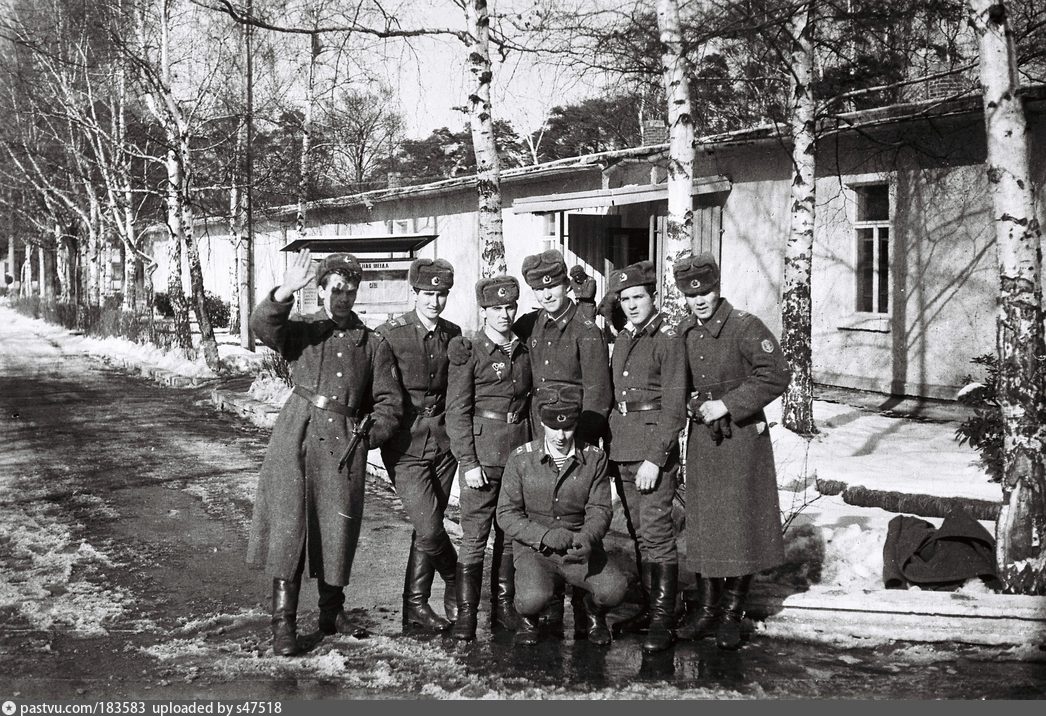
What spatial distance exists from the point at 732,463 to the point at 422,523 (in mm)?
1749

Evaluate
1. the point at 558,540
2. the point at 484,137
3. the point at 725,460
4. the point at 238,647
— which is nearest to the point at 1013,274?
the point at 725,460

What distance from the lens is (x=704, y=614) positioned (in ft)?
19.4

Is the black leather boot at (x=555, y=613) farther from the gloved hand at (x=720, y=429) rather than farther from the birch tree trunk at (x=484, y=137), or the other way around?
the birch tree trunk at (x=484, y=137)

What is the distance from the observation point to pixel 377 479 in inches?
430

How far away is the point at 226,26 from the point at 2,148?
21156 millimetres

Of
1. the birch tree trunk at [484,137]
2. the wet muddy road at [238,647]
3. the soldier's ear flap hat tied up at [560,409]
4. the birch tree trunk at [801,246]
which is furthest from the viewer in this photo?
the birch tree trunk at [484,137]

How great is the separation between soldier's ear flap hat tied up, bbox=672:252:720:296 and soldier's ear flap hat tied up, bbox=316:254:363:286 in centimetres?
174

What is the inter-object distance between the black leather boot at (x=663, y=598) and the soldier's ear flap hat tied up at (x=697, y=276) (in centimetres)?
151

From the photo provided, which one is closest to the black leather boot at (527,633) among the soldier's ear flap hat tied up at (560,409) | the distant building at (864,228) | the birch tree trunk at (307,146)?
the soldier's ear flap hat tied up at (560,409)

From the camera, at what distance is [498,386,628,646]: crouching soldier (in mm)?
5719

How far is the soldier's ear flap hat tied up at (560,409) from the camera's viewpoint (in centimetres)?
574

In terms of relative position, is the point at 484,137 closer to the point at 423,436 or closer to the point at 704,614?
the point at 423,436

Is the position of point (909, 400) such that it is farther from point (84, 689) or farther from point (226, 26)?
point (226, 26)

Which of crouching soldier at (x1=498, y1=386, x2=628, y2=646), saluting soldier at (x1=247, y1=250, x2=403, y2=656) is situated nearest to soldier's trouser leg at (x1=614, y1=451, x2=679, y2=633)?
crouching soldier at (x1=498, y1=386, x2=628, y2=646)
